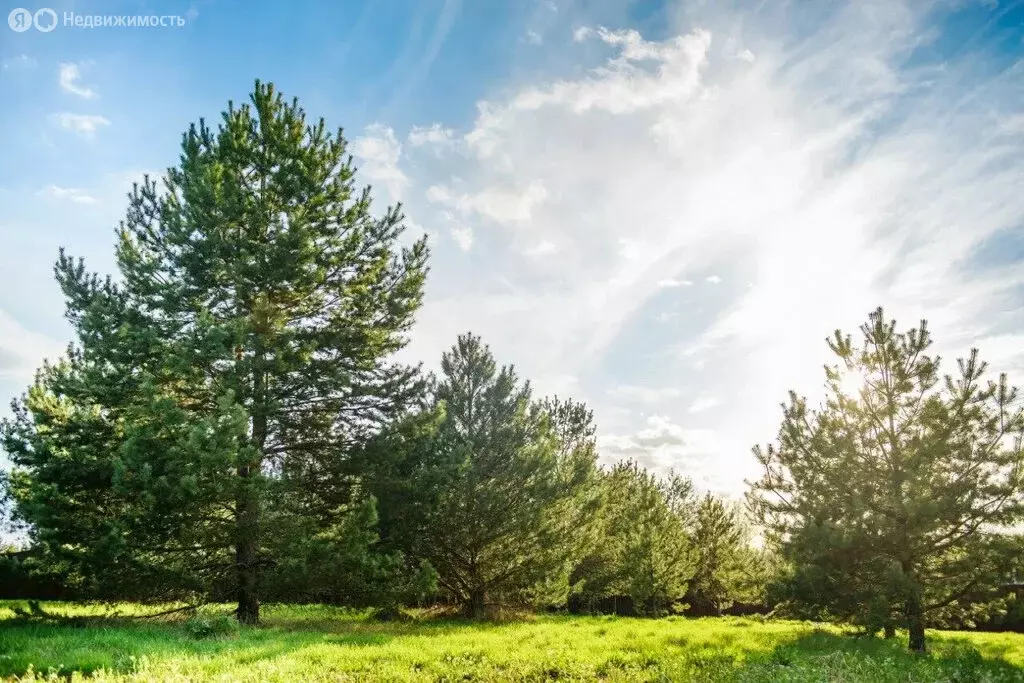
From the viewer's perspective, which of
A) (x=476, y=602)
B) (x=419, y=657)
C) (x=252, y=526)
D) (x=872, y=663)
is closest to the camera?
(x=872, y=663)

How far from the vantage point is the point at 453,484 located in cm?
2009

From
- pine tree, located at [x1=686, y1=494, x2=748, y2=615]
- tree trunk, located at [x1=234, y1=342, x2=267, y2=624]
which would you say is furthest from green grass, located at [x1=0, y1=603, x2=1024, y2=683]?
pine tree, located at [x1=686, y1=494, x2=748, y2=615]

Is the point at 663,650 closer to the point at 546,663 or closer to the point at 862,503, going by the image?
the point at 546,663

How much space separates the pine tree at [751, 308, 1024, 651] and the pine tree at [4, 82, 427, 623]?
12959 millimetres

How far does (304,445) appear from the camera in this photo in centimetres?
1791

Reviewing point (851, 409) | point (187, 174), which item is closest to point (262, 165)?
point (187, 174)

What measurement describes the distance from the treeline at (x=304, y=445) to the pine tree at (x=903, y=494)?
0.06 meters

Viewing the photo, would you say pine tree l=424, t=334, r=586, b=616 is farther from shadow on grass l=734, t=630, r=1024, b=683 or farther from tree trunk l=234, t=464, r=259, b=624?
shadow on grass l=734, t=630, r=1024, b=683

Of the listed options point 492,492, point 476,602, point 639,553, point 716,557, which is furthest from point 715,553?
point 492,492

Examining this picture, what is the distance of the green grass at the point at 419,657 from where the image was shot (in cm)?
825

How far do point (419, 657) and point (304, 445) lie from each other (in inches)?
354

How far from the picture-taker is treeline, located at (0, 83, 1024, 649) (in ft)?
46.9

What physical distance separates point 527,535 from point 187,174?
56.0 ft

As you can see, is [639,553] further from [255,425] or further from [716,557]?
[255,425]
